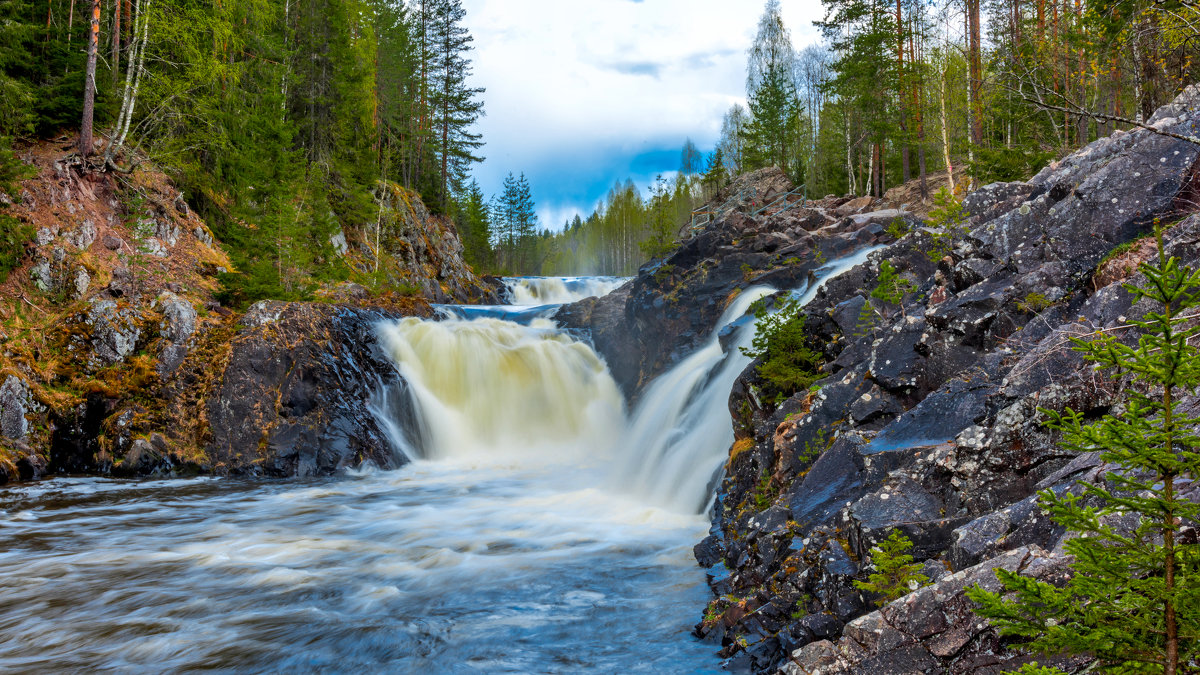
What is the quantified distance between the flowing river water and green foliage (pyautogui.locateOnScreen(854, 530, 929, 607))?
177 cm

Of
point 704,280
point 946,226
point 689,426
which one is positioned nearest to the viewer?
point 946,226

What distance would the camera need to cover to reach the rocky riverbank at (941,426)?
392 cm

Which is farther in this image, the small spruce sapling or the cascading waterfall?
the cascading waterfall

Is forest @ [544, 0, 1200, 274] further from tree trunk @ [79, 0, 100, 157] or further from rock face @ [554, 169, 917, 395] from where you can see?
tree trunk @ [79, 0, 100, 157]

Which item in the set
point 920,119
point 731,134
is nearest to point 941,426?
point 920,119

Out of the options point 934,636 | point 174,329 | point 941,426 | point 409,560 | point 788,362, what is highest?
point 174,329

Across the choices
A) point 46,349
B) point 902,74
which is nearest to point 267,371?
point 46,349

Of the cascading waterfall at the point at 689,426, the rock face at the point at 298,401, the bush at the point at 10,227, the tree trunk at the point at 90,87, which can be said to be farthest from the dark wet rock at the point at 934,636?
the tree trunk at the point at 90,87

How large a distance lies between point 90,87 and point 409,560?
49.1 feet

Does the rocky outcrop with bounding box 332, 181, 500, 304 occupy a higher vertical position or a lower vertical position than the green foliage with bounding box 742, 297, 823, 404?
higher

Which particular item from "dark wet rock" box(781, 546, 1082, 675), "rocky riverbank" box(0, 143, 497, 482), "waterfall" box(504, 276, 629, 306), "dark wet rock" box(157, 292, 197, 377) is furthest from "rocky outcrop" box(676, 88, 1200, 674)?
"waterfall" box(504, 276, 629, 306)

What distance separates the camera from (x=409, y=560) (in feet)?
28.0

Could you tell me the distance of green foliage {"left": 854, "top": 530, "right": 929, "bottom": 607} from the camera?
13.6 ft

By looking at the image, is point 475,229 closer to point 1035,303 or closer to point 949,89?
point 949,89
